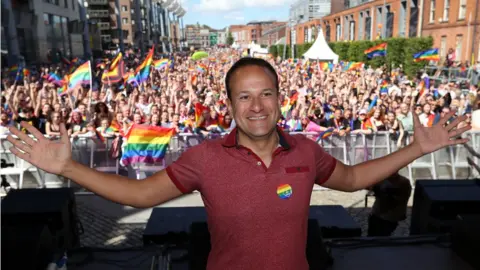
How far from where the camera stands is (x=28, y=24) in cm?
3578

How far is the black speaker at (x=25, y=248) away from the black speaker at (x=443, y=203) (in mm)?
3735

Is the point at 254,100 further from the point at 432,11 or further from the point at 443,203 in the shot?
the point at 432,11

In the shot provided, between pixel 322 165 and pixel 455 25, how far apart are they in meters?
41.4

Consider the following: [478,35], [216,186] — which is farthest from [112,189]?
[478,35]

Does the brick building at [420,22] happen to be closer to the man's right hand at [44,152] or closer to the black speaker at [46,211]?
the black speaker at [46,211]

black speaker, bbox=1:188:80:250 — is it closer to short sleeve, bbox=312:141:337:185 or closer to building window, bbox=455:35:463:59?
short sleeve, bbox=312:141:337:185

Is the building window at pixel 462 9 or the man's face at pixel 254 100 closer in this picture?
the man's face at pixel 254 100

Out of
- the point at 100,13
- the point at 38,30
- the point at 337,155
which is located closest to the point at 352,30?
the point at 38,30

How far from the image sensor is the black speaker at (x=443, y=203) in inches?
175

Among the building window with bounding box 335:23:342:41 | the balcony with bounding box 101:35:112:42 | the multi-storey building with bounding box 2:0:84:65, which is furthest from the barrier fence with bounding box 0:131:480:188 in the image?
the balcony with bounding box 101:35:112:42

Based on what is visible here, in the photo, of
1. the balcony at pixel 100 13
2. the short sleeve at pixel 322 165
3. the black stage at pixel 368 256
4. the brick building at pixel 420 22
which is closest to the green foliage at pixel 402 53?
the brick building at pixel 420 22

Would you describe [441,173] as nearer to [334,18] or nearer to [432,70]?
[432,70]

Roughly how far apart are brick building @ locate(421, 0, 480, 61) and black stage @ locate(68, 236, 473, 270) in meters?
35.4

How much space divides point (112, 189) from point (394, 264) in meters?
2.22
